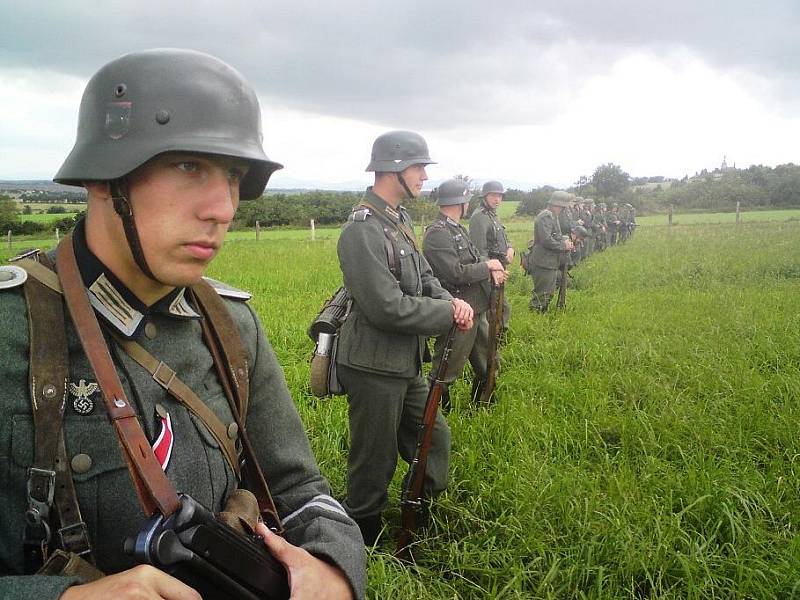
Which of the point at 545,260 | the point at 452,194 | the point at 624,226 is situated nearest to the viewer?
the point at 452,194

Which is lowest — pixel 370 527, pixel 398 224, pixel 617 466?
pixel 370 527

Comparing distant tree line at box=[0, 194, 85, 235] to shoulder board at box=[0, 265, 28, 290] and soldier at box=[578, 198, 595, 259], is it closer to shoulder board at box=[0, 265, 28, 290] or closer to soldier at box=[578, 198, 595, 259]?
soldier at box=[578, 198, 595, 259]

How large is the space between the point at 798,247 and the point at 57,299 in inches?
678

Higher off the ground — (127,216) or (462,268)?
(127,216)

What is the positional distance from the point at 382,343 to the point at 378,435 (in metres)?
0.48

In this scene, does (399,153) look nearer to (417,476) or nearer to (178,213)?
(417,476)

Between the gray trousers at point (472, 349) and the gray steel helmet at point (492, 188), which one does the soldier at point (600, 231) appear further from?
the gray trousers at point (472, 349)

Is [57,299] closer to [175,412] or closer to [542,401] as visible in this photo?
[175,412]

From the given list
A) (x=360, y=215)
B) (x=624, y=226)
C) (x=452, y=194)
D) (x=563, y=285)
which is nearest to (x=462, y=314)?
(x=360, y=215)

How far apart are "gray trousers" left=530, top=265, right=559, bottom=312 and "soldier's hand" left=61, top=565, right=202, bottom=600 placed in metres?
8.14

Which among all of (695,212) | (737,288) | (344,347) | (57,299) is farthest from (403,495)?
(695,212)

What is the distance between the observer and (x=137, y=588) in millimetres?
874

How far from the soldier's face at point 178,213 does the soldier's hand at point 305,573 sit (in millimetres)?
527

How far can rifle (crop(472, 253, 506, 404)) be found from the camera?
4970 millimetres
